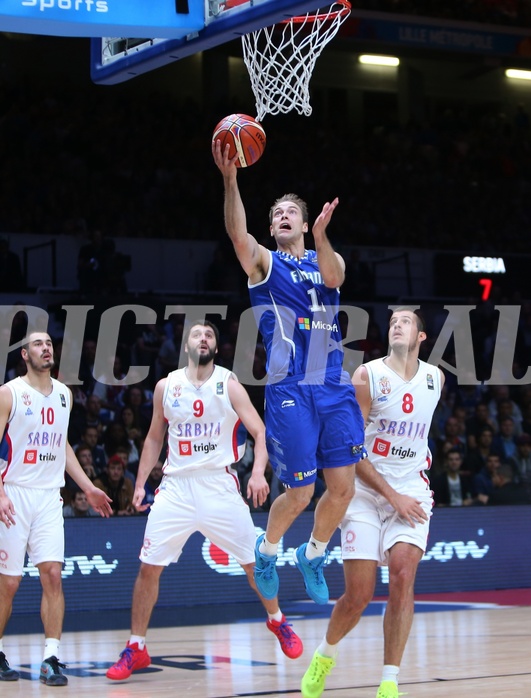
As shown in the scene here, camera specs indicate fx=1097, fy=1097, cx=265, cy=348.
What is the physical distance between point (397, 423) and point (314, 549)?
0.90 meters

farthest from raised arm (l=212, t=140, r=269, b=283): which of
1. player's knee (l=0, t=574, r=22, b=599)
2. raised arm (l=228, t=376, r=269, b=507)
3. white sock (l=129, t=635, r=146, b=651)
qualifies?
player's knee (l=0, t=574, r=22, b=599)

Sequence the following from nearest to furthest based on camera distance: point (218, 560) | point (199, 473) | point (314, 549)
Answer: point (314, 549), point (199, 473), point (218, 560)

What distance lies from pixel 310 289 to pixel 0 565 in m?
2.85

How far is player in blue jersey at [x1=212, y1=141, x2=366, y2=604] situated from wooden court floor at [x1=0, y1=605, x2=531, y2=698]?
1.05m

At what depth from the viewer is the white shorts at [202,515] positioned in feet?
24.2

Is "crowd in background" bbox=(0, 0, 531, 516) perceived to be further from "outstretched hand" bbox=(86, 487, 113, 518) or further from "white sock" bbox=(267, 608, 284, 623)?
"white sock" bbox=(267, 608, 284, 623)

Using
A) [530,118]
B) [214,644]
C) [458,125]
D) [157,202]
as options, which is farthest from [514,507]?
[530,118]

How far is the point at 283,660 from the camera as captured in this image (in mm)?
7855

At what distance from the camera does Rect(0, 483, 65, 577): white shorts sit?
723cm

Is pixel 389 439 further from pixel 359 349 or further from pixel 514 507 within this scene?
pixel 359 349

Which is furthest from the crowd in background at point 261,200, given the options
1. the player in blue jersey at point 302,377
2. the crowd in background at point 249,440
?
the player in blue jersey at point 302,377

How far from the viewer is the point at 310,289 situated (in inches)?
249

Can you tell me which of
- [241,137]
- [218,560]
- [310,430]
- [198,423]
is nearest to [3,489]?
[198,423]

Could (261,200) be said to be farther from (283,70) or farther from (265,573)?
(265,573)
